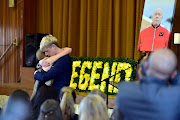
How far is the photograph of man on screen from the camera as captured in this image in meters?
4.75

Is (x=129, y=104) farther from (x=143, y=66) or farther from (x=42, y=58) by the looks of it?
(x=42, y=58)

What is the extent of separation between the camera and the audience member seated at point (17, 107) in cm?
178

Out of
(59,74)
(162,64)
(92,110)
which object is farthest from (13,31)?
(162,64)

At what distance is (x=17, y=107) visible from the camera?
181 centimetres

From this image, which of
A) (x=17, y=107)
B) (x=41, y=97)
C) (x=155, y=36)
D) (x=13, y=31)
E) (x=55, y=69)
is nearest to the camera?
(x=17, y=107)

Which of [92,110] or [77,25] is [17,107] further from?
[77,25]

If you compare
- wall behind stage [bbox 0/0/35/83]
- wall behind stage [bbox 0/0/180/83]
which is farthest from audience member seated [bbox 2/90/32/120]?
wall behind stage [bbox 0/0/35/83]

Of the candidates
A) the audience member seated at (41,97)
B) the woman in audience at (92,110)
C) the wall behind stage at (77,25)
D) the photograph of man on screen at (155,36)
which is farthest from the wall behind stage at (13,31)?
the woman in audience at (92,110)

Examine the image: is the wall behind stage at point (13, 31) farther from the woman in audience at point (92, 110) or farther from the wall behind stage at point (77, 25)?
the woman in audience at point (92, 110)

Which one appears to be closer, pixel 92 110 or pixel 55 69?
pixel 92 110

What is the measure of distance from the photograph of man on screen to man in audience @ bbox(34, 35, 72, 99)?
7.76ft

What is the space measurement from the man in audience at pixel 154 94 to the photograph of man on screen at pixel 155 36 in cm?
346

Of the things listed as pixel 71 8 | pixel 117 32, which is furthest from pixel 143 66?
pixel 71 8

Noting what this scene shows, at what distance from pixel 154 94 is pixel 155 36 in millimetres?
3625
